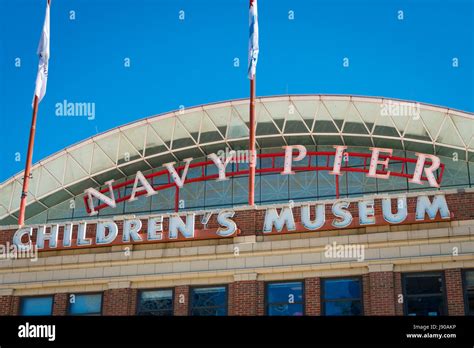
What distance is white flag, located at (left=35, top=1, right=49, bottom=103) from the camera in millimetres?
37750

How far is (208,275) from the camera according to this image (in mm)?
28734

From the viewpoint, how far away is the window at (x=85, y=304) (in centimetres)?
2973

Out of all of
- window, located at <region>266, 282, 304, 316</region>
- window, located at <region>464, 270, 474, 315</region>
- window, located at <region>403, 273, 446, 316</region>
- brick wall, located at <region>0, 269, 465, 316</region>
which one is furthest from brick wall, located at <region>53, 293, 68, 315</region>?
window, located at <region>464, 270, 474, 315</region>

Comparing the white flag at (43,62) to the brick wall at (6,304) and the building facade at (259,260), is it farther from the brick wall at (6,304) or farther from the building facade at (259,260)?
the brick wall at (6,304)

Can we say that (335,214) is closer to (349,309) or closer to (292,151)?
(349,309)

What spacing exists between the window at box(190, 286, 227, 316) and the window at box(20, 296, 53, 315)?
18.9 ft

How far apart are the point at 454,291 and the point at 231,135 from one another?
77.0 ft

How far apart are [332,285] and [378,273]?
1.70m

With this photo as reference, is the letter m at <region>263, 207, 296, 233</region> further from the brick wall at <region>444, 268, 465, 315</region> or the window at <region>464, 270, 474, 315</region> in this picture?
the window at <region>464, 270, 474, 315</region>

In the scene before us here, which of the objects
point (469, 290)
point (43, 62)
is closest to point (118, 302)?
point (469, 290)

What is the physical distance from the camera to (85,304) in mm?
29922

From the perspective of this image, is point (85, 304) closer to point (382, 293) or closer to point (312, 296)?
point (312, 296)
